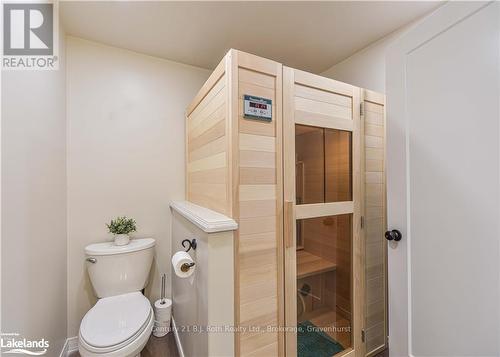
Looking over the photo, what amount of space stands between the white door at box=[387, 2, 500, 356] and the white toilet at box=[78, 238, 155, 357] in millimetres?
1511

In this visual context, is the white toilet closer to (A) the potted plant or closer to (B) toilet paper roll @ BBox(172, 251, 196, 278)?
(A) the potted plant

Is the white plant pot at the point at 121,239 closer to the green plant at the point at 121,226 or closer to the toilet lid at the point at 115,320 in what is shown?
the green plant at the point at 121,226

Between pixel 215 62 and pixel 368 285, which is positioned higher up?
pixel 215 62

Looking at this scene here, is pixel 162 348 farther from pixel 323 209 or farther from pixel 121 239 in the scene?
pixel 323 209

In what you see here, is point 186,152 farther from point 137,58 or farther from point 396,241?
point 396,241

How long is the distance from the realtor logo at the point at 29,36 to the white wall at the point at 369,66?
88.5 inches

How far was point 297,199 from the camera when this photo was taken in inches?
52.1

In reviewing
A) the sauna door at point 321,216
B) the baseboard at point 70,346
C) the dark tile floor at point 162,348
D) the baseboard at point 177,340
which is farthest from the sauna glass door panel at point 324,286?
the baseboard at point 70,346

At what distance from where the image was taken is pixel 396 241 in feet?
3.86

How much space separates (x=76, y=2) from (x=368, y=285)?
280 centimetres

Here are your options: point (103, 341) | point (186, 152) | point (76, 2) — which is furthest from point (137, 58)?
point (103, 341)

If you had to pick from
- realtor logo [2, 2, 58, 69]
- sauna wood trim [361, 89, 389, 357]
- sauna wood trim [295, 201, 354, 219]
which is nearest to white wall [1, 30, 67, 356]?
realtor logo [2, 2, 58, 69]

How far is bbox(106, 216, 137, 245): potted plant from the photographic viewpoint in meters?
1.82

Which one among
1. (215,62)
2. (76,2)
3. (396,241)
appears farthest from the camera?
(215,62)
